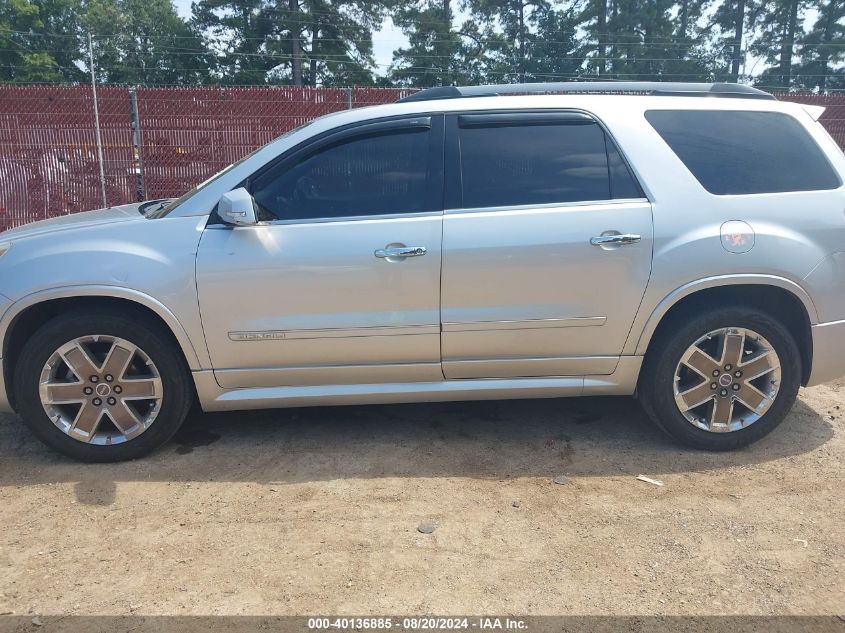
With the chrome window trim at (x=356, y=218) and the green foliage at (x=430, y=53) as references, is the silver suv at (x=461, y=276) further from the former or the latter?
the green foliage at (x=430, y=53)

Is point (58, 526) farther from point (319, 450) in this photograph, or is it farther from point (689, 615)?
point (689, 615)

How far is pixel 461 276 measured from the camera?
3455 millimetres

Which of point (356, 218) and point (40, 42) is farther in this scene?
point (40, 42)

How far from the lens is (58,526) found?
303 cm

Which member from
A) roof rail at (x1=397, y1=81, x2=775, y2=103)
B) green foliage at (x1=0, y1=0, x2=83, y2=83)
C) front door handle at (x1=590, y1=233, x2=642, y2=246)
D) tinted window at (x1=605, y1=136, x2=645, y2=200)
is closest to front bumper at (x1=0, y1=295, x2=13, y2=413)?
roof rail at (x1=397, y1=81, x2=775, y2=103)

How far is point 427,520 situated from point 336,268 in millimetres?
1330


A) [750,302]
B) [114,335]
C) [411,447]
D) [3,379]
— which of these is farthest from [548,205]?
[3,379]

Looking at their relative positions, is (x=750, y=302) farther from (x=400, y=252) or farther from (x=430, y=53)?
(x=430, y=53)

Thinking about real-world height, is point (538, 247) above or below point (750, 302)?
above

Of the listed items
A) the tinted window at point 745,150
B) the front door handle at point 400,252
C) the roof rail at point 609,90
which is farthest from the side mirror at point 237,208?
the tinted window at point 745,150

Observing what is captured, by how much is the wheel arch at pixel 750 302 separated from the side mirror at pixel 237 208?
218 cm

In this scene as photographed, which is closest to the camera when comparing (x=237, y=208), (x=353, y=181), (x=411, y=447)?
(x=237, y=208)

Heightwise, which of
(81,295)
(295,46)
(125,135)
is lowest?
(81,295)

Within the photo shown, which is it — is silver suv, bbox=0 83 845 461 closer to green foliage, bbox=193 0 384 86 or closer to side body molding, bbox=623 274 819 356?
side body molding, bbox=623 274 819 356
